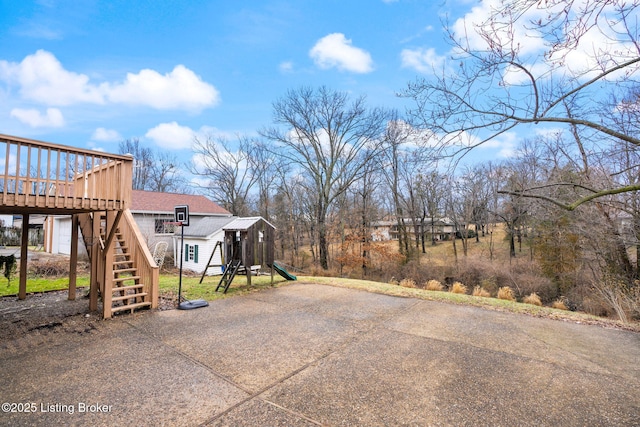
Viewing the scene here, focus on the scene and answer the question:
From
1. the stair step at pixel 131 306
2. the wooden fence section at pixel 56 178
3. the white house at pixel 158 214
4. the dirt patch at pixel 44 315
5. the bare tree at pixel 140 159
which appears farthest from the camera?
the bare tree at pixel 140 159

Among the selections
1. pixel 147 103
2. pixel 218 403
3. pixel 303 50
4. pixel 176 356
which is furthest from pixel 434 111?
Answer: pixel 147 103

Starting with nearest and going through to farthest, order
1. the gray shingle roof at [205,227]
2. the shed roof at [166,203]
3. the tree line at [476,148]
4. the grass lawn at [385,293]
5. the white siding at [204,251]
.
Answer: the tree line at [476,148], the grass lawn at [385,293], the white siding at [204,251], the gray shingle roof at [205,227], the shed roof at [166,203]

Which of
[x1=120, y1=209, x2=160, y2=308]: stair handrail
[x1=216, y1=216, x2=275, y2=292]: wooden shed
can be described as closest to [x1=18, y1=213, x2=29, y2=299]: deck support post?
[x1=120, y1=209, x2=160, y2=308]: stair handrail

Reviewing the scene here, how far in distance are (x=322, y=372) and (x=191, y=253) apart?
15.4 meters

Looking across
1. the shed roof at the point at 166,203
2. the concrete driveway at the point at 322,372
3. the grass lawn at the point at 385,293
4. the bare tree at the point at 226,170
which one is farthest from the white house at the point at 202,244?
the concrete driveway at the point at 322,372

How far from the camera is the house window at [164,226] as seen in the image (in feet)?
59.0

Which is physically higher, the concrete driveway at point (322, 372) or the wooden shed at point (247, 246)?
the wooden shed at point (247, 246)

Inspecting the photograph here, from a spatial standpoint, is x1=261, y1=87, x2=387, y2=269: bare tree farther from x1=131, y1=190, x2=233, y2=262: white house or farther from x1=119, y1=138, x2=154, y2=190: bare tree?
x1=119, y1=138, x2=154, y2=190: bare tree

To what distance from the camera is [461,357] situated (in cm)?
387

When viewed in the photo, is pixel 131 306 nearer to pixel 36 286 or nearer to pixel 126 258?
pixel 126 258

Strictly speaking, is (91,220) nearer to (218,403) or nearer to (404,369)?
(218,403)

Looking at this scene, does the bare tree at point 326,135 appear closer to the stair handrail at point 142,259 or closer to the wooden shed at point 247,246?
the wooden shed at point 247,246

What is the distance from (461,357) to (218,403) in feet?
9.61

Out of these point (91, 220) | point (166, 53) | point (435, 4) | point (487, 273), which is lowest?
point (487, 273)
